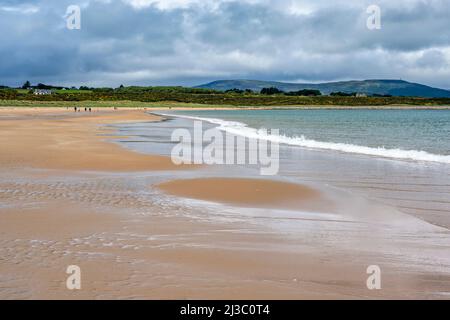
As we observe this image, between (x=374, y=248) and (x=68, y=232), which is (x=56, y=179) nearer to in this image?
(x=68, y=232)

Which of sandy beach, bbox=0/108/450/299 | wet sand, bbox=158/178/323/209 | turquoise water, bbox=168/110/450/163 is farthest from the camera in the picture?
turquoise water, bbox=168/110/450/163

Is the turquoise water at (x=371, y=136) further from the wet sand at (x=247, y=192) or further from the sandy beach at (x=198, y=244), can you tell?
the sandy beach at (x=198, y=244)

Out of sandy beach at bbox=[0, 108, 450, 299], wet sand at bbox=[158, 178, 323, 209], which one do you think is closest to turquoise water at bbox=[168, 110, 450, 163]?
wet sand at bbox=[158, 178, 323, 209]

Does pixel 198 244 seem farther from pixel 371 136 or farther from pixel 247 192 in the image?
pixel 371 136

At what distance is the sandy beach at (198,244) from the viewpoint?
4594mm

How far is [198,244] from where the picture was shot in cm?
601

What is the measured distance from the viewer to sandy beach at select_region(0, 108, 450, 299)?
4594mm

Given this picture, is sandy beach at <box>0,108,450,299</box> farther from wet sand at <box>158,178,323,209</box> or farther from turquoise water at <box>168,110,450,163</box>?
turquoise water at <box>168,110,450,163</box>

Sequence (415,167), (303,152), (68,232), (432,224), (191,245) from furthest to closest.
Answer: (303,152) < (415,167) < (432,224) < (68,232) < (191,245)

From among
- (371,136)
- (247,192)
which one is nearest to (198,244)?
(247,192)

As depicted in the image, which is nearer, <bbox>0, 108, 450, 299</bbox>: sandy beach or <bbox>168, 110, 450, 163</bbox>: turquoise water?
<bbox>0, 108, 450, 299</bbox>: sandy beach
